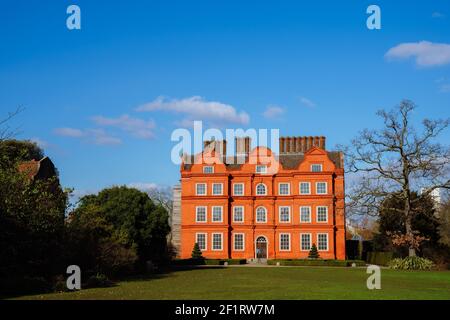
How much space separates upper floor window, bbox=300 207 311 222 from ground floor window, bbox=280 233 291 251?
92.8 inches

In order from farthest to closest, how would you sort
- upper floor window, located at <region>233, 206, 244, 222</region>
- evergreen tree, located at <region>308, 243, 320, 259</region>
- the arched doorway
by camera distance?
upper floor window, located at <region>233, 206, 244, 222</region>, the arched doorway, evergreen tree, located at <region>308, 243, 320, 259</region>

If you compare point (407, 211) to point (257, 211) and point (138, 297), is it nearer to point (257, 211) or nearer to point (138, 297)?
point (257, 211)

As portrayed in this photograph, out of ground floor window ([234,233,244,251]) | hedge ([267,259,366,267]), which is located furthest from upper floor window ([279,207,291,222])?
hedge ([267,259,366,267])

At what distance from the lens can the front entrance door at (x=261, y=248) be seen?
55.5m

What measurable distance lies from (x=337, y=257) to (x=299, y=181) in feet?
28.7

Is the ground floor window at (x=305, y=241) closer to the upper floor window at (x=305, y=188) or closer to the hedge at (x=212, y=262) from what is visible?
the upper floor window at (x=305, y=188)

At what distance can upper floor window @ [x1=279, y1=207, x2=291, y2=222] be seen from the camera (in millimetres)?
55562

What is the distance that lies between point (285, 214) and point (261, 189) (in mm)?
3738

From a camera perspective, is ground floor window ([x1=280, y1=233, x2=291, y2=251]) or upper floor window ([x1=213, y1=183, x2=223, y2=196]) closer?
ground floor window ([x1=280, y1=233, x2=291, y2=251])

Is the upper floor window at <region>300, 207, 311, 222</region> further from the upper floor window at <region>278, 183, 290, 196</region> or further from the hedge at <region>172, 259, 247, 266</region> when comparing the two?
the hedge at <region>172, 259, 247, 266</region>
